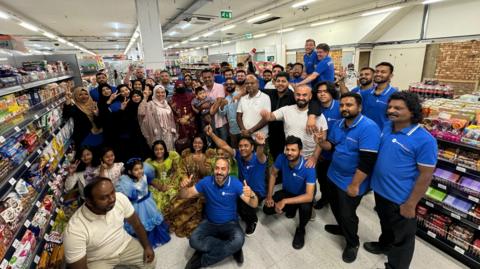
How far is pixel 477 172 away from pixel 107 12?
11260mm

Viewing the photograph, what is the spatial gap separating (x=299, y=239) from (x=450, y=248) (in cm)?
143

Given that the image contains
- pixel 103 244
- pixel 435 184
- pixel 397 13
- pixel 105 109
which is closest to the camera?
pixel 103 244

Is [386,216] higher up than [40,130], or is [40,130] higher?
[40,130]

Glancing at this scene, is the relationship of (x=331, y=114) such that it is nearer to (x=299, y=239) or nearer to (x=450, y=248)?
(x=299, y=239)

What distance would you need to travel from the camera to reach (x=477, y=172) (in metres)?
2.12

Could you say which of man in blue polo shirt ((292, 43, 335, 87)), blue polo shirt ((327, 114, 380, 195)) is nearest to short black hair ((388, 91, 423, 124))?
blue polo shirt ((327, 114, 380, 195))

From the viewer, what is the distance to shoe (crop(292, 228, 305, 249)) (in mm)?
2459

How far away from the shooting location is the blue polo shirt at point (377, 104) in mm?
2795

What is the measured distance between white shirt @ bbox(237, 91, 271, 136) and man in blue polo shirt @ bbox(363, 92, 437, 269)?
145 centimetres

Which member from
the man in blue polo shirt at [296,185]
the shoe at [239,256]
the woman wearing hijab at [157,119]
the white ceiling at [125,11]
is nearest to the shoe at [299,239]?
the man in blue polo shirt at [296,185]

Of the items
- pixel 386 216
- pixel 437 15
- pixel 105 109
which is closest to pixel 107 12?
pixel 105 109

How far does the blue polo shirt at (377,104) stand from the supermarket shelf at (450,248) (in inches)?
48.5

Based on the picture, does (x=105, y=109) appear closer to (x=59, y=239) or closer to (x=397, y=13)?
(x=59, y=239)

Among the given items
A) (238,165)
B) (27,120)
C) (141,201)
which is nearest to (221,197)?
(238,165)
